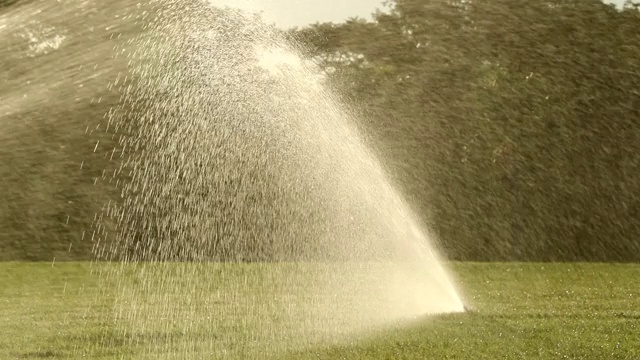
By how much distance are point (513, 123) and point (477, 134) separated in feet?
2.81

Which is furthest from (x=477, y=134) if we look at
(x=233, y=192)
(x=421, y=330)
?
(x=421, y=330)

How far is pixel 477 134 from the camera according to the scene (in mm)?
23656

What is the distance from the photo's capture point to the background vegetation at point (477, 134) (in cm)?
2245

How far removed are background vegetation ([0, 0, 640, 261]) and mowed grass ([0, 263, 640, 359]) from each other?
7108 millimetres

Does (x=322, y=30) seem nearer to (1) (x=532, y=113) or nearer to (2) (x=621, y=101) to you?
(1) (x=532, y=113)

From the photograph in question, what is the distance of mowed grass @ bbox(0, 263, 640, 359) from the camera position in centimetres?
853

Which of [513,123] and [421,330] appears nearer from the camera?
[421,330]

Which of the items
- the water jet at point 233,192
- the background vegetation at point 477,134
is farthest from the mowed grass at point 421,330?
the background vegetation at point 477,134

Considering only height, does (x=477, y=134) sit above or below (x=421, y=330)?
below

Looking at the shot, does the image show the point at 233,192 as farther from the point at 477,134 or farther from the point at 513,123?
the point at 513,123

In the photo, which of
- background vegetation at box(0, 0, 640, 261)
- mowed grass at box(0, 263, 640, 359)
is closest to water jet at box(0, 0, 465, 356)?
mowed grass at box(0, 263, 640, 359)

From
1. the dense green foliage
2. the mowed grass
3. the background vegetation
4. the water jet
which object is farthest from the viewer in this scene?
the dense green foliage

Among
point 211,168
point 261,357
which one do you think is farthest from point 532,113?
point 261,357

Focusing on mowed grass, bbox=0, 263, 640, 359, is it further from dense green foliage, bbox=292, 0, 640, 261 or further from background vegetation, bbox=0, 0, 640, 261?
dense green foliage, bbox=292, 0, 640, 261
